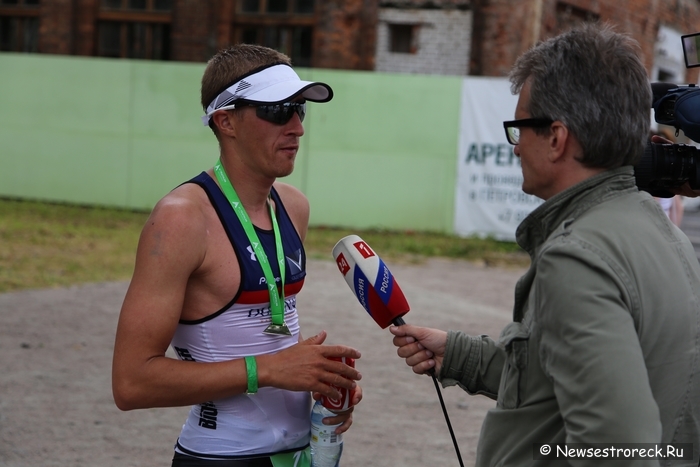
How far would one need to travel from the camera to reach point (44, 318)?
7.96m

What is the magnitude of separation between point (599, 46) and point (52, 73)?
51.8 feet

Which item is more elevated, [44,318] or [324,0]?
[324,0]

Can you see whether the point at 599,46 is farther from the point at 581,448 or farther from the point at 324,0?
the point at 324,0

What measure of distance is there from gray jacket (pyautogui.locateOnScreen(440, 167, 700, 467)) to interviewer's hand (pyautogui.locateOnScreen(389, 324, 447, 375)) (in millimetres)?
428

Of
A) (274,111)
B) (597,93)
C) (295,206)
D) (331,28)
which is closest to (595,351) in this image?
(597,93)

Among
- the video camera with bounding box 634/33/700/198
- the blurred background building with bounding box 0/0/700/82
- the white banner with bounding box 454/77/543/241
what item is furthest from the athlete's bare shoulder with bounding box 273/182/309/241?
the blurred background building with bounding box 0/0/700/82

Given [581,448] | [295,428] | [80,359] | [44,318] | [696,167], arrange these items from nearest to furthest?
1. [581,448]
2. [696,167]
3. [295,428]
4. [80,359]
5. [44,318]

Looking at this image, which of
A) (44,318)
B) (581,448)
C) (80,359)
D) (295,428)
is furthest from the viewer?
(44,318)

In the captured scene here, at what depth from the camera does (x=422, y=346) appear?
8.30 ft

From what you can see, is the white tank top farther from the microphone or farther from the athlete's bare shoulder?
the athlete's bare shoulder

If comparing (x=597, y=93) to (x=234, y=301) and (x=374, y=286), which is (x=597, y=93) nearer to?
(x=374, y=286)

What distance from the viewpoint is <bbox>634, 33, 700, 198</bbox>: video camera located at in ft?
7.55

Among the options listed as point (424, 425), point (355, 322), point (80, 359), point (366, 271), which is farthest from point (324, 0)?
point (366, 271)

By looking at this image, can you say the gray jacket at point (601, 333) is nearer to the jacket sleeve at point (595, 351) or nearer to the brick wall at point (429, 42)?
A: the jacket sleeve at point (595, 351)
